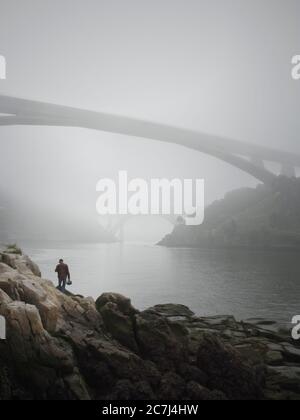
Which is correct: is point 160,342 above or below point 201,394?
above

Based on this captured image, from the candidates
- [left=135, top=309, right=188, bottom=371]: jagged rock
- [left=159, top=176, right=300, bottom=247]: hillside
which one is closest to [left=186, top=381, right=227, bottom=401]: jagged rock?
[left=135, top=309, right=188, bottom=371]: jagged rock

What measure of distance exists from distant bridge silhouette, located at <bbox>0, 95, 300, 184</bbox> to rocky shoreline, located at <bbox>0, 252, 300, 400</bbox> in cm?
5780

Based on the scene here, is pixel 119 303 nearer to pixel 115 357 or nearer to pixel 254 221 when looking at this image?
pixel 115 357

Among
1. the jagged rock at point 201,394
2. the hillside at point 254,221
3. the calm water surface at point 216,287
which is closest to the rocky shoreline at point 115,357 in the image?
the jagged rock at point 201,394

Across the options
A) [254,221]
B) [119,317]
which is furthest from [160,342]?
[254,221]

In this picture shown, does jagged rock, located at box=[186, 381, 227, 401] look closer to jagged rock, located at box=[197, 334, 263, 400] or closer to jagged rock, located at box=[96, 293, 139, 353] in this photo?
jagged rock, located at box=[197, 334, 263, 400]

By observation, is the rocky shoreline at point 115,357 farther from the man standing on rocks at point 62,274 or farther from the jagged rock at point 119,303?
the man standing on rocks at point 62,274

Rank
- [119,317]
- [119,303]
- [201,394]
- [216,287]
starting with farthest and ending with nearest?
1. [216,287]
2. [119,303]
3. [119,317]
4. [201,394]

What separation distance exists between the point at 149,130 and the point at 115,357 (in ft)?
250

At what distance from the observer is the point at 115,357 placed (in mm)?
8500

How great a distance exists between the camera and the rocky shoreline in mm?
7758

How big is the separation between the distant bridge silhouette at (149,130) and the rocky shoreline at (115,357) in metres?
57.8

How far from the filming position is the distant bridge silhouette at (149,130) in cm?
6240
